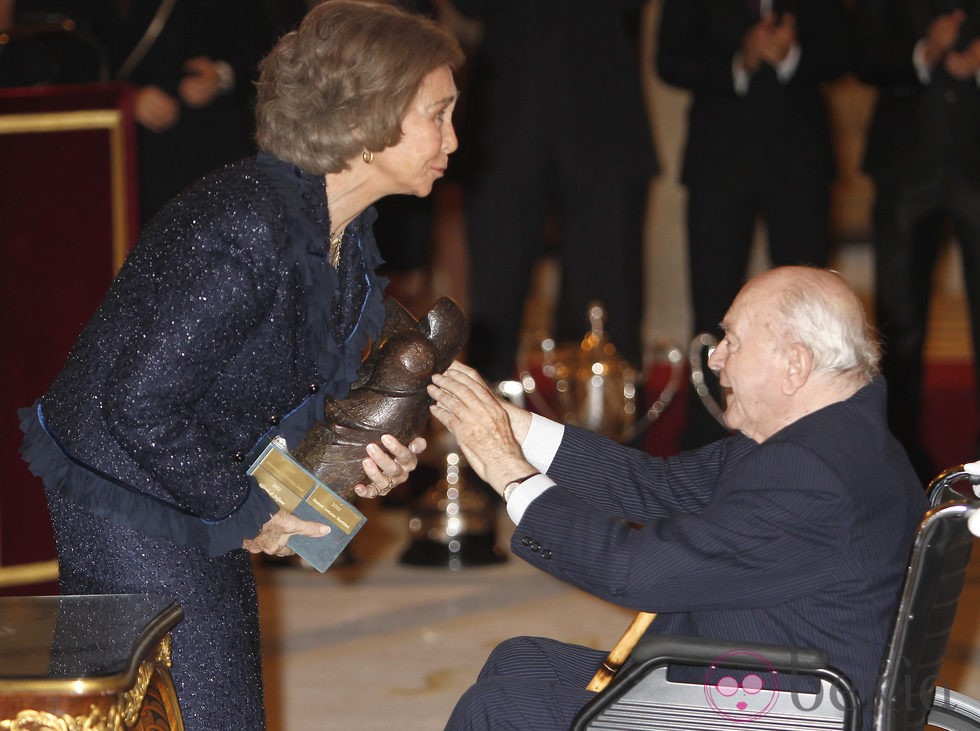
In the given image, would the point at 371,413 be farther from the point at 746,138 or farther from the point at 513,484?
the point at 746,138

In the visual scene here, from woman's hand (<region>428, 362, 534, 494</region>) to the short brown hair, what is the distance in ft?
1.34

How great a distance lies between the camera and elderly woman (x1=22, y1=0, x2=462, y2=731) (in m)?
2.00

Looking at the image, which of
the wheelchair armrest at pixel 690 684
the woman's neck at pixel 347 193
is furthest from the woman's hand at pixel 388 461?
the wheelchair armrest at pixel 690 684

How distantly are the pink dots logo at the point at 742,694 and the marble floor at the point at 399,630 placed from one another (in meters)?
1.44

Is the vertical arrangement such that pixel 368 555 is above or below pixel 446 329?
below

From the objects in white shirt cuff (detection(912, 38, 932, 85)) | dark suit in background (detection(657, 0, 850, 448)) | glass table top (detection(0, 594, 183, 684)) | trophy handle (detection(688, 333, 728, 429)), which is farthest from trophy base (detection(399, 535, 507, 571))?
glass table top (detection(0, 594, 183, 684))

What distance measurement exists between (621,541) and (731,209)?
3040 mm

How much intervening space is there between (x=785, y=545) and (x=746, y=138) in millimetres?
3104

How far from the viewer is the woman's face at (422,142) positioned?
2238 millimetres

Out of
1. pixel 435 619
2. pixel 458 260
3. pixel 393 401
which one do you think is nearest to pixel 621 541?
pixel 393 401

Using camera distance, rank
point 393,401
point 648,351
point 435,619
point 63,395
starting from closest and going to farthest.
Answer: point 63,395
point 393,401
point 435,619
point 648,351

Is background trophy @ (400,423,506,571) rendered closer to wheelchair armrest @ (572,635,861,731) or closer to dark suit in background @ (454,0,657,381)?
dark suit in background @ (454,0,657,381)

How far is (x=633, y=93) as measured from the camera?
16.6ft

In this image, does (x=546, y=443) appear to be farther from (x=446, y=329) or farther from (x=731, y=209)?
(x=731, y=209)
